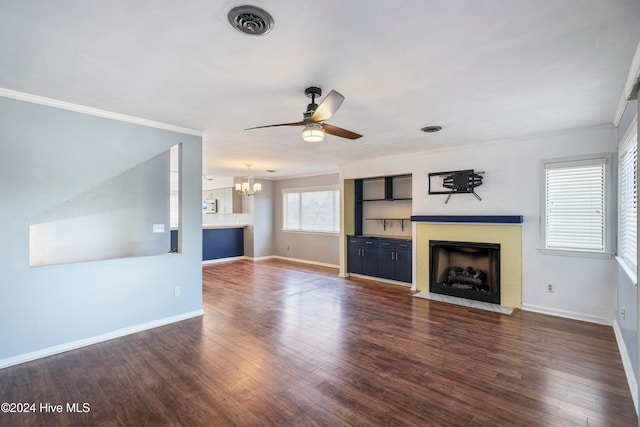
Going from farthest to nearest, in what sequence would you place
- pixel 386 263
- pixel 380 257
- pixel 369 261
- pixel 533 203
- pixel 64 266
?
1. pixel 369 261
2. pixel 380 257
3. pixel 386 263
4. pixel 533 203
5. pixel 64 266

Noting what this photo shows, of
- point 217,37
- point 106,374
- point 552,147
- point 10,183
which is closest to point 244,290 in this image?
point 106,374

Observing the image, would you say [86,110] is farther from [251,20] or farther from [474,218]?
[474,218]

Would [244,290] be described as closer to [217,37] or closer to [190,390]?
[190,390]

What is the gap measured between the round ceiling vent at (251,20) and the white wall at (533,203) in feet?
13.7

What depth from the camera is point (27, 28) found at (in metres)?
1.83

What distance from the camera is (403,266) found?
588cm

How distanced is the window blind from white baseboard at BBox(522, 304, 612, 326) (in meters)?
0.86

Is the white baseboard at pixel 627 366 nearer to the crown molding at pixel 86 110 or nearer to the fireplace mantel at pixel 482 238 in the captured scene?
the fireplace mantel at pixel 482 238

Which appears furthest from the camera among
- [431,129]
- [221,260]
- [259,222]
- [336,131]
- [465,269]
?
[259,222]

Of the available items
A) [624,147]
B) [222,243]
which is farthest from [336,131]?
[222,243]

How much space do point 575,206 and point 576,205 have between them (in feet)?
0.06

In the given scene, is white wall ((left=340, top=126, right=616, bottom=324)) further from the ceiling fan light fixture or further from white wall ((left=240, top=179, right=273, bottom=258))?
white wall ((left=240, top=179, right=273, bottom=258))

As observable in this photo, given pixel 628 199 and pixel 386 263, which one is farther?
pixel 386 263

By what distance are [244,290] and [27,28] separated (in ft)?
14.9
